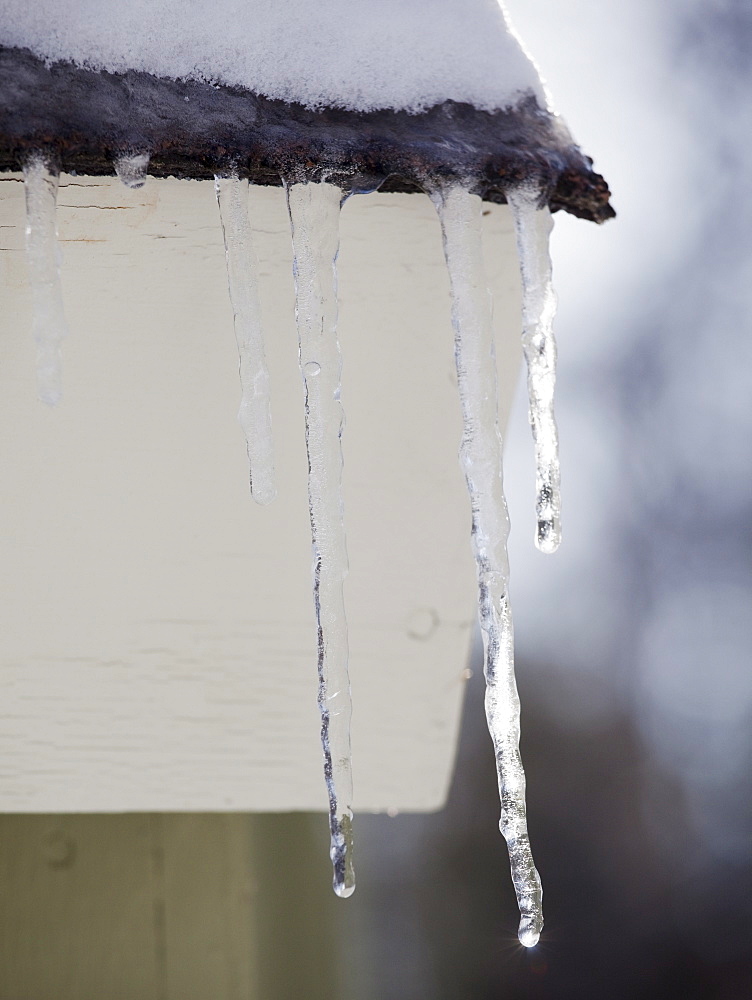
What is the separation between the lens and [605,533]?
6.53 meters

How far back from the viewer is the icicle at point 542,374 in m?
0.60

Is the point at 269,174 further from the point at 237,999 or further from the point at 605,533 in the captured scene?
the point at 605,533

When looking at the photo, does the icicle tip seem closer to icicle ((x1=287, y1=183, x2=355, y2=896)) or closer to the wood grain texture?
Result: icicle ((x1=287, y1=183, x2=355, y2=896))

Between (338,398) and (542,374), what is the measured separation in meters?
0.16

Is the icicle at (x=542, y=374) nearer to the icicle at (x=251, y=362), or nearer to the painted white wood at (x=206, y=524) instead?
the painted white wood at (x=206, y=524)

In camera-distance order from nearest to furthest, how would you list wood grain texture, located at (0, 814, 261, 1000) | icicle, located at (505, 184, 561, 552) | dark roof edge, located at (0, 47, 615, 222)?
dark roof edge, located at (0, 47, 615, 222) < icicle, located at (505, 184, 561, 552) < wood grain texture, located at (0, 814, 261, 1000)

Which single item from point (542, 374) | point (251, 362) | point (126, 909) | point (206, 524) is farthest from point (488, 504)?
point (126, 909)

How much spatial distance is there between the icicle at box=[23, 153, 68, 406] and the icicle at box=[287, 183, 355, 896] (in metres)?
0.16

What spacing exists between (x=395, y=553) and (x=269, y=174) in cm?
43

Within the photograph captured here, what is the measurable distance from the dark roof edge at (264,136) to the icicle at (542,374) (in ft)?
0.15

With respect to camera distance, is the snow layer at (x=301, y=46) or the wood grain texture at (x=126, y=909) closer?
the snow layer at (x=301, y=46)

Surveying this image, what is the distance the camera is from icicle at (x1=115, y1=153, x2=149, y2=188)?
49 centimetres

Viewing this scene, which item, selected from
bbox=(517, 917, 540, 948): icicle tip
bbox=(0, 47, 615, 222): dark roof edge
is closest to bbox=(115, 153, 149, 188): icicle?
bbox=(0, 47, 615, 222): dark roof edge

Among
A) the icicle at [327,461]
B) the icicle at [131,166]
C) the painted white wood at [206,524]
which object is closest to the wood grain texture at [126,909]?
the painted white wood at [206,524]
